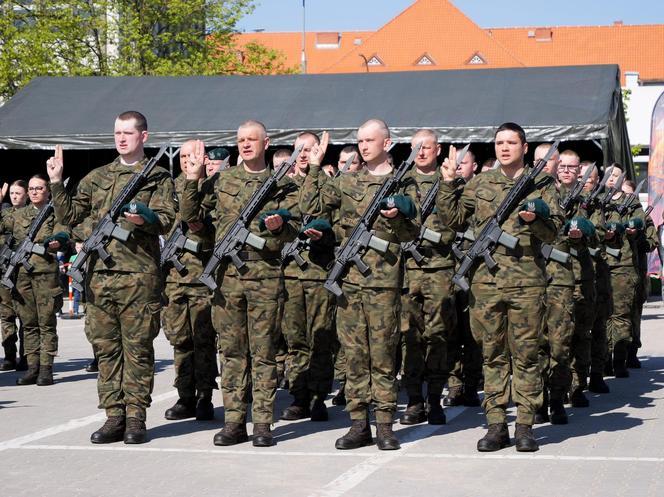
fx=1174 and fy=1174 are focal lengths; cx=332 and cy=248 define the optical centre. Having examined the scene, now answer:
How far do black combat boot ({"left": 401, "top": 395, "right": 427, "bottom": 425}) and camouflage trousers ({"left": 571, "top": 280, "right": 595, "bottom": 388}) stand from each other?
59.9 inches

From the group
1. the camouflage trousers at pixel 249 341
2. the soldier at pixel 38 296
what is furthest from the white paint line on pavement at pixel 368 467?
→ the soldier at pixel 38 296

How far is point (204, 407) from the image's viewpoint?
30.3ft

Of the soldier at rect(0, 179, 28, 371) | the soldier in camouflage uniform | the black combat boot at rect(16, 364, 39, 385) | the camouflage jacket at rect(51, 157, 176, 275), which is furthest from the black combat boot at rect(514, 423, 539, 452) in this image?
the soldier at rect(0, 179, 28, 371)

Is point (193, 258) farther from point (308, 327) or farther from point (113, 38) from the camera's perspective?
point (113, 38)

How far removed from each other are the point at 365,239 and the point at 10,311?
624 cm

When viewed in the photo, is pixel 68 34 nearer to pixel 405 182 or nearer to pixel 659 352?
pixel 659 352

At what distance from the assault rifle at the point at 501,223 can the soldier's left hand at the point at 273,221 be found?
4.29 feet

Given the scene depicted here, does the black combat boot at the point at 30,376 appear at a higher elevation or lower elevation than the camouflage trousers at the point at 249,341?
lower

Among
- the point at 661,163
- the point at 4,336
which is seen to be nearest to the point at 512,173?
the point at 4,336

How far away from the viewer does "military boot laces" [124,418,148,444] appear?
8.10m

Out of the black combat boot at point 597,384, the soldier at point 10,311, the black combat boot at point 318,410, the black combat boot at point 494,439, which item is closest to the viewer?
the black combat boot at point 494,439

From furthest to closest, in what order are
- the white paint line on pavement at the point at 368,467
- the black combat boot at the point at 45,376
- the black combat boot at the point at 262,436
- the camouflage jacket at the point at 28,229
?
the camouflage jacket at the point at 28,229 < the black combat boot at the point at 45,376 < the black combat boot at the point at 262,436 < the white paint line on pavement at the point at 368,467

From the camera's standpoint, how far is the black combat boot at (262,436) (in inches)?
316

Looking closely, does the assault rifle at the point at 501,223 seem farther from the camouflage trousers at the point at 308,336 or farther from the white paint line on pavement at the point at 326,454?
the camouflage trousers at the point at 308,336
